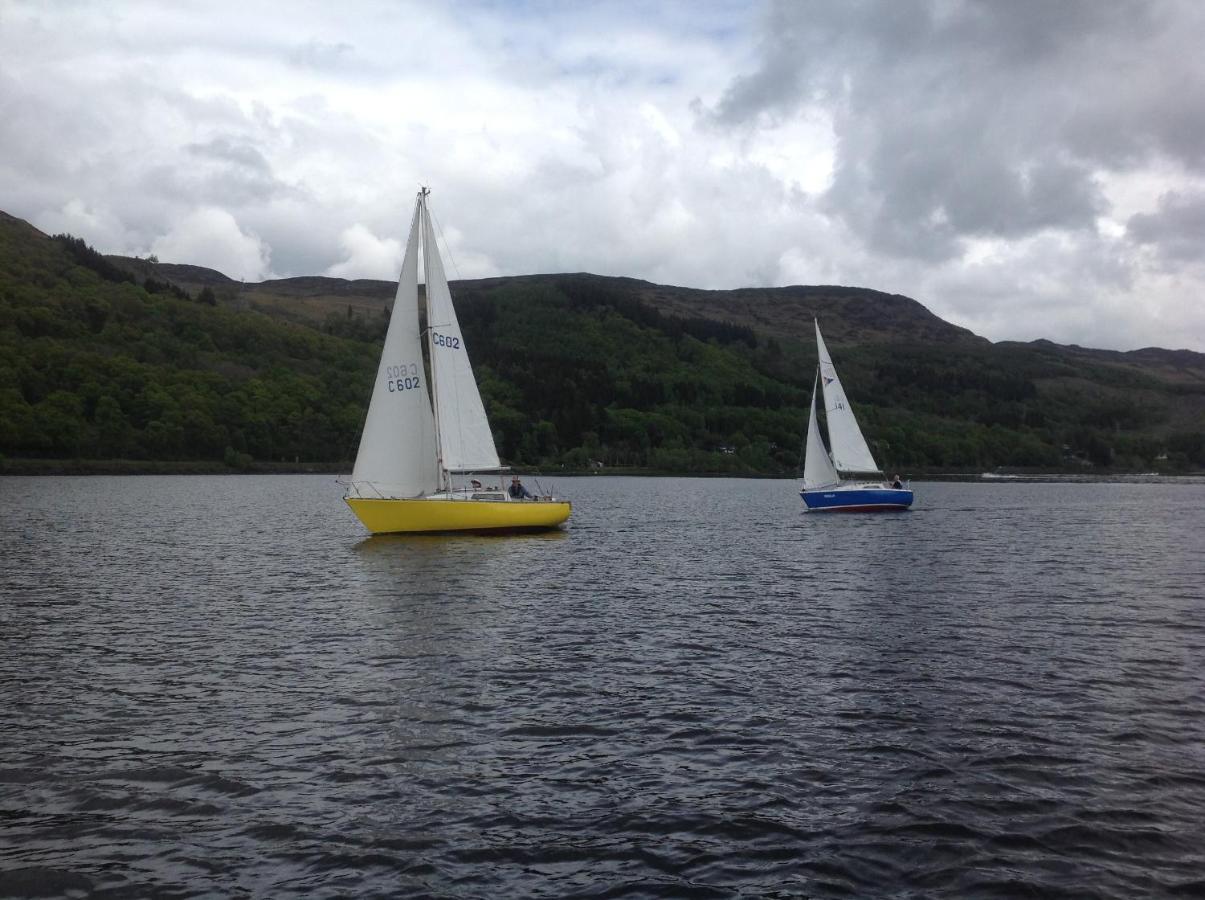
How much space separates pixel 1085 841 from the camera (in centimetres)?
1192

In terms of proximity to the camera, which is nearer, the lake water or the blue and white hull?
the lake water

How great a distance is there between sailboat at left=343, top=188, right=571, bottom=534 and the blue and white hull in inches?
1411

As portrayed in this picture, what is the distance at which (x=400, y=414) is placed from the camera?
47469 millimetres

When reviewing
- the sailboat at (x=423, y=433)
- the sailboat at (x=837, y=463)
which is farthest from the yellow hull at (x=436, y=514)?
the sailboat at (x=837, y=463)

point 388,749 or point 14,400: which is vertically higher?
point 14,400

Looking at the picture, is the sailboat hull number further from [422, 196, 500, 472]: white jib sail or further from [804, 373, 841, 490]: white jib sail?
[804, 373, 841, 490]: white jib sail

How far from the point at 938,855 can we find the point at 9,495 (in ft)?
330

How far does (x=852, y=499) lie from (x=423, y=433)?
140ft

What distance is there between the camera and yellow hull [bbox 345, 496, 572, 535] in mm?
47219

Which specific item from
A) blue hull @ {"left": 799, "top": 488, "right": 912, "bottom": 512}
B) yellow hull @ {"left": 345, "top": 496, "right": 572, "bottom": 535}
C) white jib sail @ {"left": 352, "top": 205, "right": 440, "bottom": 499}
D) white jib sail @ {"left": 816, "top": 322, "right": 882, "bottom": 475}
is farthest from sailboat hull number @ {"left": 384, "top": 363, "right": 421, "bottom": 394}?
blue hull @ {"left": 799, "top": 488, "right": 912, "bottom": 512}

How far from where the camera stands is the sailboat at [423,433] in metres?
47.2

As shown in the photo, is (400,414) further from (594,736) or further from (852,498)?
(852,498)

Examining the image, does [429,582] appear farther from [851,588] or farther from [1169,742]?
[1169,742]

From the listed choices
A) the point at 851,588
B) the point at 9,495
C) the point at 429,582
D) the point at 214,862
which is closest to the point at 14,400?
the point at 9,495
